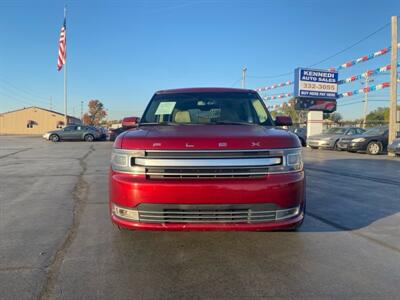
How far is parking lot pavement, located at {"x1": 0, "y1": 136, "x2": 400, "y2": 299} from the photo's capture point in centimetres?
318

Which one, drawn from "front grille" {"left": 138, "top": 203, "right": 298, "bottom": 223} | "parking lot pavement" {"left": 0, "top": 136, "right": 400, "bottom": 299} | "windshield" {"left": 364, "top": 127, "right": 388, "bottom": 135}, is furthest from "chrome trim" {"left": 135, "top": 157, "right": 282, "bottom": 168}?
"windshield" {"left": 364, "top": 127, "right": 388, "bottom": 135}

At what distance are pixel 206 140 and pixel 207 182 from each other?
0.41 m

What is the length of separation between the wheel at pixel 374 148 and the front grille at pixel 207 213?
1756cm

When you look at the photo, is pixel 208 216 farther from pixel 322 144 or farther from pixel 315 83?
pixel 315 83

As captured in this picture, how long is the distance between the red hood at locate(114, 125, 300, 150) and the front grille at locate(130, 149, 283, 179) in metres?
0.06

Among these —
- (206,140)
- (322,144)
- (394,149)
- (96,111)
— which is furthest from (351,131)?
(96,111)

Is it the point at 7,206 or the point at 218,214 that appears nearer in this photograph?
the point at 218,214

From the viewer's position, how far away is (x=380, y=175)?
1037 cm

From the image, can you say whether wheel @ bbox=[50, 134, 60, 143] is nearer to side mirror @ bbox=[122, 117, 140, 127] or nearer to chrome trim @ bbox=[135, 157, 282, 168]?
side mirror @ bbox=[122, 117, 140, 127]

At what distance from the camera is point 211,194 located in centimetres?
362

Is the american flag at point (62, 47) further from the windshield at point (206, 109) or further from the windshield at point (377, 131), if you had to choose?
the windshield at point (206, 109)

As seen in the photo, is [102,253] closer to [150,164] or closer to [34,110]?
[150,164]

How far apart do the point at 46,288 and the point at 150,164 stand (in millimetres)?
1376

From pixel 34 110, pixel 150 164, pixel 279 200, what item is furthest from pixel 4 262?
pixel 34 110
